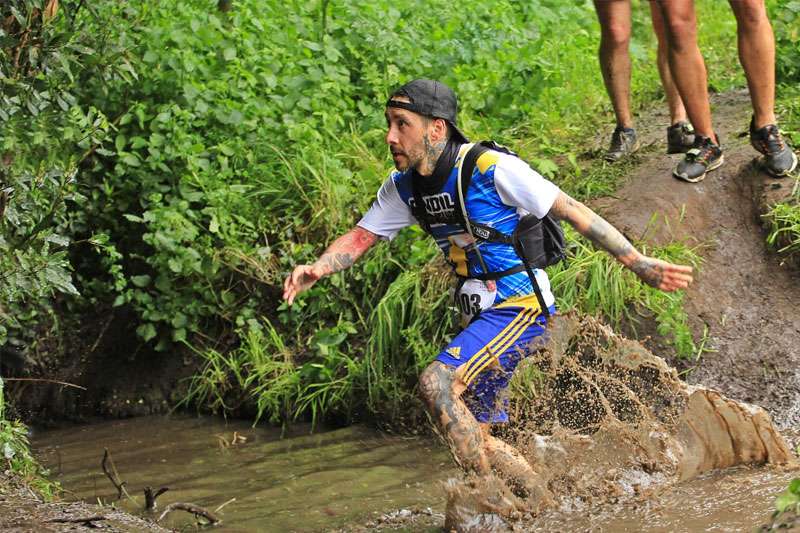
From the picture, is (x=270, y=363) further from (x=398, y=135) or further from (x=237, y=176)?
(x=398, y=135)

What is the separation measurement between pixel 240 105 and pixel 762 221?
3.65 metres

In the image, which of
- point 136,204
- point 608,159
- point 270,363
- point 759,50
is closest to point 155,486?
point 270,363

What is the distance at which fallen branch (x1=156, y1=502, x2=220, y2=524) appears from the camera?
5.22 metres

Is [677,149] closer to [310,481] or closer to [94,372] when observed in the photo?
[310,481]

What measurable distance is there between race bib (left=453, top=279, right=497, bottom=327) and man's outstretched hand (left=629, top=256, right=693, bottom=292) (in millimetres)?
618

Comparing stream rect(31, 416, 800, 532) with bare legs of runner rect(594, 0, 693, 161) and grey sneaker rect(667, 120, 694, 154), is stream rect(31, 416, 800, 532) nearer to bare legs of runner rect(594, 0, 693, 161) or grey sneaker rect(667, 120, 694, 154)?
grey sneaker rect(667, 120, 694, 154)

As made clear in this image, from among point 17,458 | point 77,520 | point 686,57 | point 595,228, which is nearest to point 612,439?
point 595,228

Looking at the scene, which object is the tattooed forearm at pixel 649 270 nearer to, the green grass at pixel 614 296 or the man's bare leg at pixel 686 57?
the green grass at pixel 614 296

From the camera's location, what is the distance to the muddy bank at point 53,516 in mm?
4453

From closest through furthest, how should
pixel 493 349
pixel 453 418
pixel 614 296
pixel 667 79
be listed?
1. pixel 453 418
2. pixel 493 349
3. pixel 614 296
4. pixel 667 79

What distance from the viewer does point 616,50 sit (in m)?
7.43

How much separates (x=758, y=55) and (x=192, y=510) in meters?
4.30

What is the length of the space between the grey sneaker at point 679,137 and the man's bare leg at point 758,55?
617mm

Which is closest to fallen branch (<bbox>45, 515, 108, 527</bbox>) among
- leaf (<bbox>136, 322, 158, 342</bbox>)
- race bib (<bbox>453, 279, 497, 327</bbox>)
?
race bib (<bbox>453, 279, 497, 327</bbox>)
